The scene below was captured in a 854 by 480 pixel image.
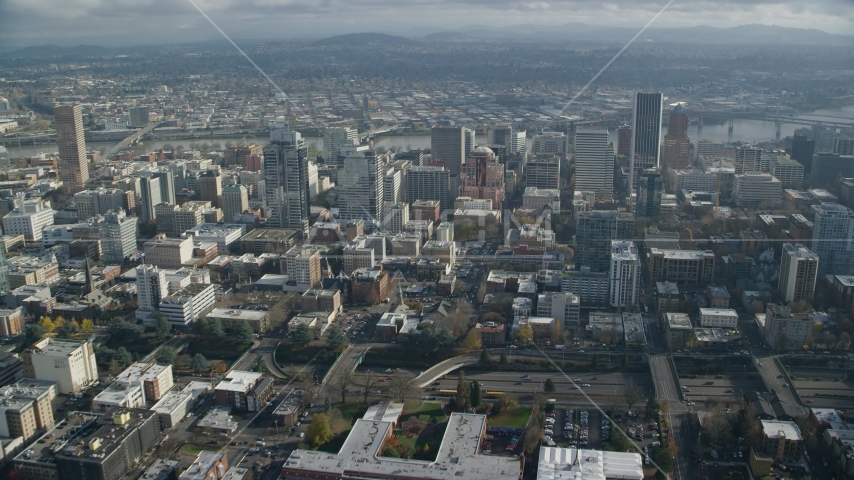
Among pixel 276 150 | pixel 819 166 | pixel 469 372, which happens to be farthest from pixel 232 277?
pixel 819 166

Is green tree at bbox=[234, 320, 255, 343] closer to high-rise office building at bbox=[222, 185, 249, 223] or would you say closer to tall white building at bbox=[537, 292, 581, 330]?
tall white building at bbox=[537, 292, 581, 330]

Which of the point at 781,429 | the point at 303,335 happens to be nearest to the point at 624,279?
the point at 781,429

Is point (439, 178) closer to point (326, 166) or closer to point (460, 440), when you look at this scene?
point (326, 166)

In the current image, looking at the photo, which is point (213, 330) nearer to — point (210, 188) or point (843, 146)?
point (210, 188)

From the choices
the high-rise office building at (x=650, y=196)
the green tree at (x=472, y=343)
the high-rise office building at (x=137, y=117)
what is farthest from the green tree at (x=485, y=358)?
the high-rise office building at (x=137, y=117)

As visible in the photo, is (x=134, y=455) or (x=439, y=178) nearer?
(x=134, y=455)

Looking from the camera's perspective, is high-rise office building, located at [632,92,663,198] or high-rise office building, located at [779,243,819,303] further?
high-rise office building, located at [632,92,663,198]

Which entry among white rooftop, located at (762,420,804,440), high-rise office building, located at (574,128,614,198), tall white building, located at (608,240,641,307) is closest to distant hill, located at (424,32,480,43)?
high-rise office building, located at (574,128,614,198)

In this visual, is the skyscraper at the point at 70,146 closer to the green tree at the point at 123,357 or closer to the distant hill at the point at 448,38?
the green tree at the point at 123,357
